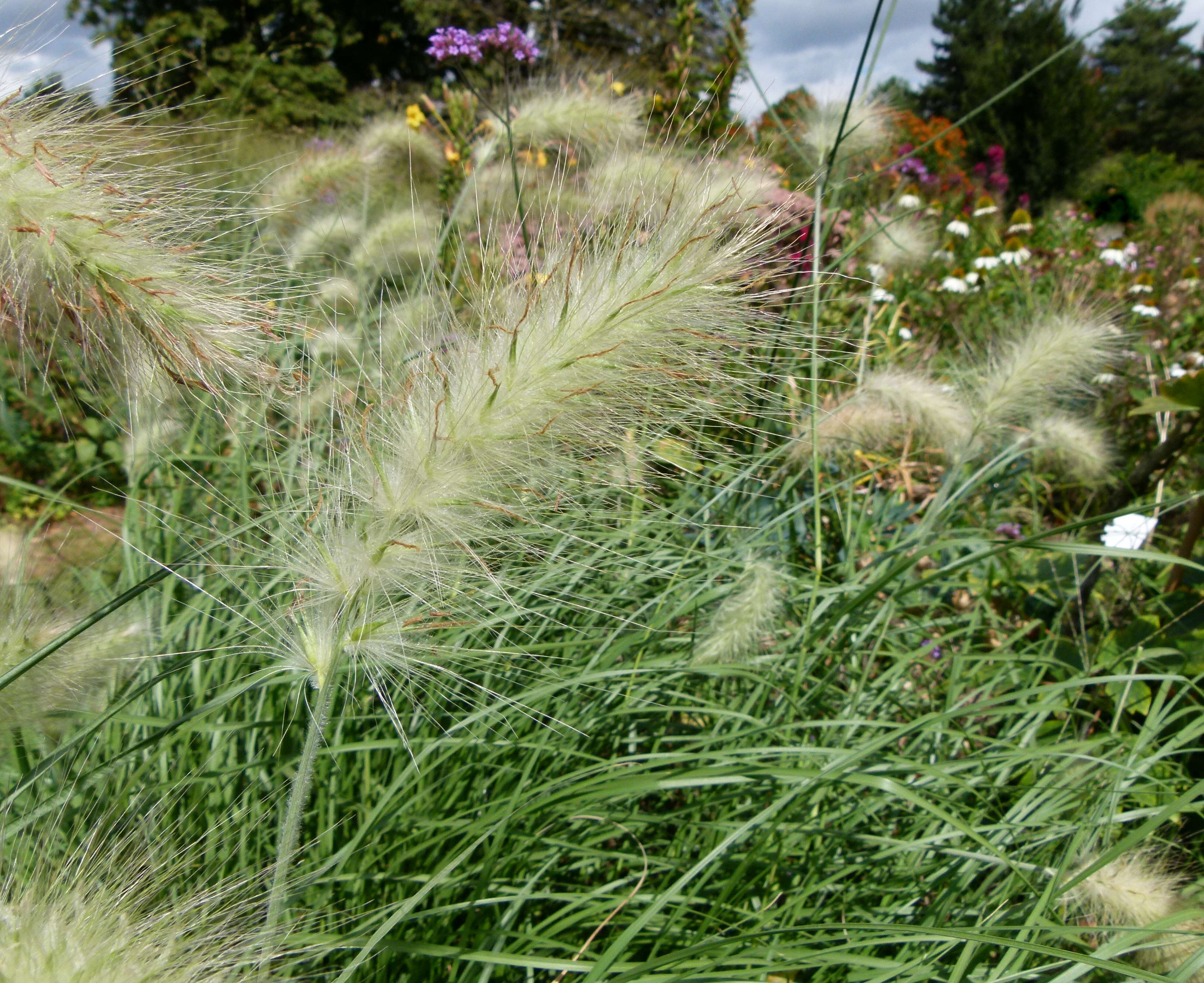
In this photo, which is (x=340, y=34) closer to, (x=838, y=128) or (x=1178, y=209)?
(x=1178, y=209)

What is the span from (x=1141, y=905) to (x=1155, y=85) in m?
58.0

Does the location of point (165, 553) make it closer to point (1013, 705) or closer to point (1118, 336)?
point (1013, 705)

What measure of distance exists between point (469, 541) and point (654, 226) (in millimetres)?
450

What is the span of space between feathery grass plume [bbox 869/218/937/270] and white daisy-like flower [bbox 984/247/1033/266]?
1.96m

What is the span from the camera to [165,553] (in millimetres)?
1782

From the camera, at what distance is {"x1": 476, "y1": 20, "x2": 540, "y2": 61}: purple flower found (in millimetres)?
2572

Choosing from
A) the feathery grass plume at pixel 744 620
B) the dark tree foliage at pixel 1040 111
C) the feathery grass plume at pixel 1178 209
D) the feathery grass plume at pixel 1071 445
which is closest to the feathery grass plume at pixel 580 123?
the feathery grass plume at pixel 744 620

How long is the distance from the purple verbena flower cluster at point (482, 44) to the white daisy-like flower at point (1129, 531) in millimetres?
2363

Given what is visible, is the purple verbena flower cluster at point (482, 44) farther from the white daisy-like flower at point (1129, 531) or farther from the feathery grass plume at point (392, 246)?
the white daisy-like flower at point (1129, 531)

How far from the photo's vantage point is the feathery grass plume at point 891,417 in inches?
76.2

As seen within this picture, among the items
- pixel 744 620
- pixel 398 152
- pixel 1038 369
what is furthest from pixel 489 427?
pixel 398 152

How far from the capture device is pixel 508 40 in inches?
102

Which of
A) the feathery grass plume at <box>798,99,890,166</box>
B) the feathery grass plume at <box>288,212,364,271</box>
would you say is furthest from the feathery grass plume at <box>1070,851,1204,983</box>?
the feathery grass plume at <box>288,212,364,271</box>

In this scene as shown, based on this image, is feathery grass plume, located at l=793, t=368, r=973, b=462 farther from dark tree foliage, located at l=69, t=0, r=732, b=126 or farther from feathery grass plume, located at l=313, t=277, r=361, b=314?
dark tree foliage, located at l=69, t=0, r=732, b=126
